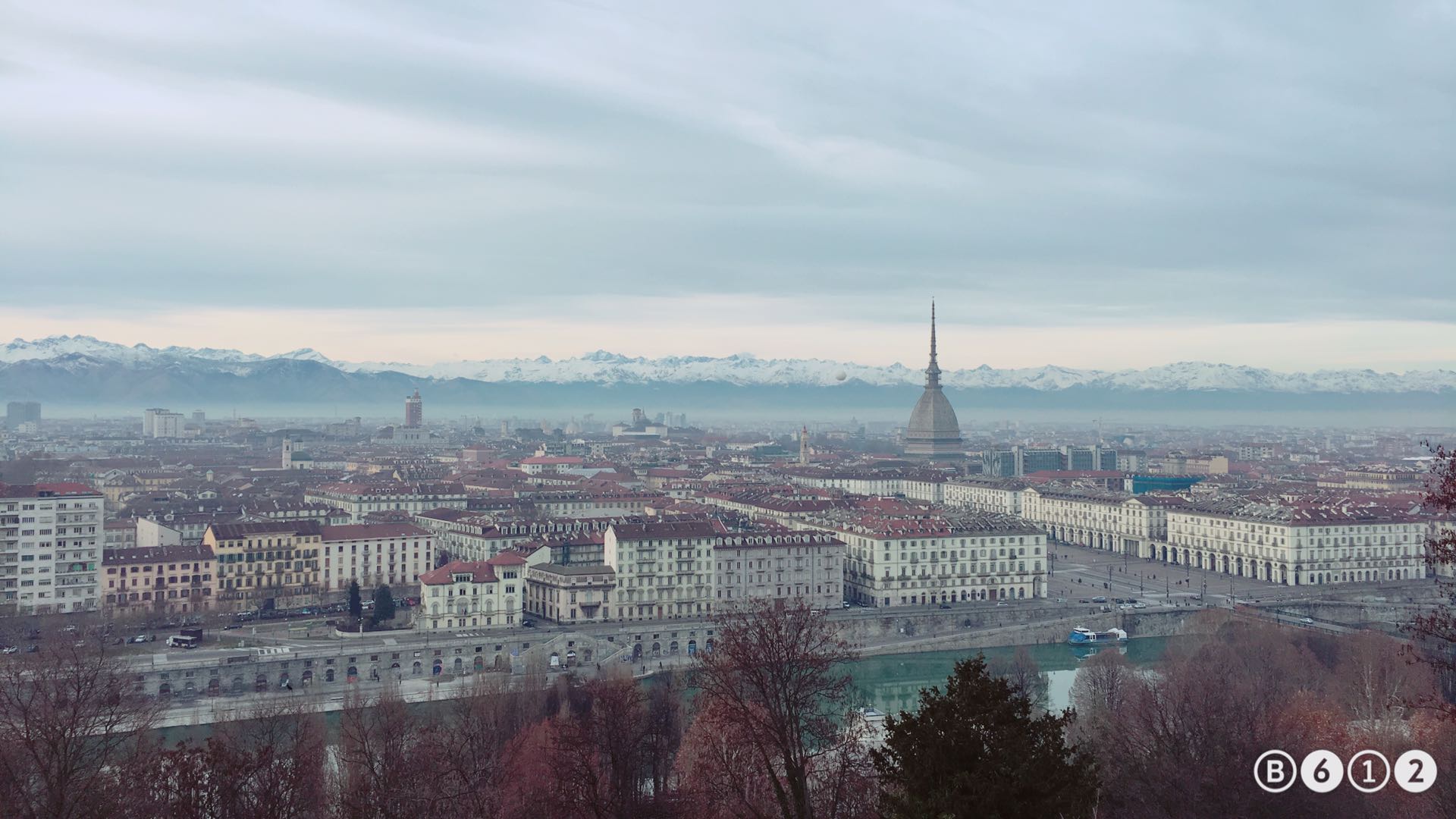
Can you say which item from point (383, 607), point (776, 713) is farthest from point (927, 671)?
point (776, 713)

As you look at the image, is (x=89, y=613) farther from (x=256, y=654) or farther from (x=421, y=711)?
(x=421, y=711)

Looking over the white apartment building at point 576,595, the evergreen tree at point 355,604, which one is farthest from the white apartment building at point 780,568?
the evergreen tree at point 355,604

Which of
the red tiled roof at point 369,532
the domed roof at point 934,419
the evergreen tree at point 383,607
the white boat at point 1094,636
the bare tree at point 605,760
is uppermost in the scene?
the domed roof at point 934,419

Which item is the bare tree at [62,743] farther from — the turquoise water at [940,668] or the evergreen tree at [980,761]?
the turquoise water at [940,668]

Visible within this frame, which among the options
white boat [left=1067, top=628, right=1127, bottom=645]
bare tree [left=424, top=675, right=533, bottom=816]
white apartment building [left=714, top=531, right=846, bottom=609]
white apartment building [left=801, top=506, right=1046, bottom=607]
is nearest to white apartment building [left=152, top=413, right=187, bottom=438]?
white apartment building [left=801, top=506, right=1046, bottom=607]

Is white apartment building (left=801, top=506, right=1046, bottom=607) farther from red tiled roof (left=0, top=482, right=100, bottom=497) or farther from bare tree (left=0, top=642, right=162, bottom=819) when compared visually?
bare tree (left=0, top=642, right=162, bottom=819)

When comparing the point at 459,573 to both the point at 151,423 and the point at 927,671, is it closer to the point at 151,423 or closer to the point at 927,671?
the point at 927,671
